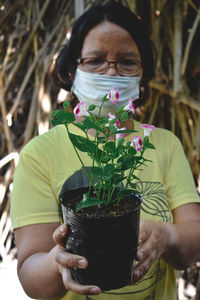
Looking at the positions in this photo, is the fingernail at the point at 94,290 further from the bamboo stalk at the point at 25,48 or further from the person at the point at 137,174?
Result: the bamboo stalk at the point at 25,48

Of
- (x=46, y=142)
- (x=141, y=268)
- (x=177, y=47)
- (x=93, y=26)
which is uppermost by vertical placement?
(x=93, y=26)

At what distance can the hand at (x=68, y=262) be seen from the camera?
492mm

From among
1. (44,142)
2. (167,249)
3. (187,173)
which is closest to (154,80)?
(187,173)

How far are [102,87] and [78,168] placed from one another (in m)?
0.22

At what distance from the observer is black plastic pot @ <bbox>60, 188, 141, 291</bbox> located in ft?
1.55

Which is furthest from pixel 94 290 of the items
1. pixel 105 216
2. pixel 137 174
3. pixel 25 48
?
pixel 25 48

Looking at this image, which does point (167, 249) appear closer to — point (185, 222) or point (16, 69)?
point (185, 222)

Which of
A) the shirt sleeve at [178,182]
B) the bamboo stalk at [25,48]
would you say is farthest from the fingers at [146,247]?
the bamboo stalk at [25,48]

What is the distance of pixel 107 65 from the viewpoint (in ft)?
2.74

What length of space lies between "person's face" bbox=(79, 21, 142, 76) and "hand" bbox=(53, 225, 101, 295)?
1.54 feet

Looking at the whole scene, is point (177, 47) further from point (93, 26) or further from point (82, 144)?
point (82, 144)

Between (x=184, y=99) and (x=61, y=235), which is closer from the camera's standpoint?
(x=61, y=235)

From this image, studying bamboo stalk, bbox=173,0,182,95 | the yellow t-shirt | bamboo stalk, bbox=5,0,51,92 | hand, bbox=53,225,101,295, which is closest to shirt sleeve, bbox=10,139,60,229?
the yellow t-shirt

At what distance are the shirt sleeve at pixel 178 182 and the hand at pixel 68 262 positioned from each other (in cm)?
38
